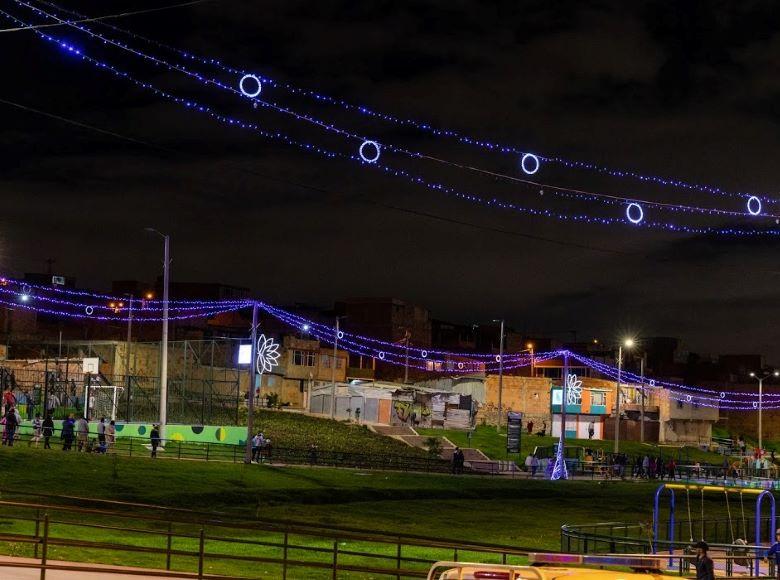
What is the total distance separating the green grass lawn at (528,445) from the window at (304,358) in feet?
51.4

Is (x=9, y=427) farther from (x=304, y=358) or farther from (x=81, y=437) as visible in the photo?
(x=304, y=358)

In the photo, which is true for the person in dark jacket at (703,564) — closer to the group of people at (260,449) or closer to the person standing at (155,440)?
the person standing at (155,440)

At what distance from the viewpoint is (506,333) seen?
152 m

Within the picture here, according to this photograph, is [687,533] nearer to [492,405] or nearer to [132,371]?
[132,371]

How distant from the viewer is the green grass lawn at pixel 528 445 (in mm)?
77438

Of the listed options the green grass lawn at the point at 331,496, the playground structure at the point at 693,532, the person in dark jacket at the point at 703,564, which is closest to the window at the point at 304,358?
the playground structure at the point at 693,532

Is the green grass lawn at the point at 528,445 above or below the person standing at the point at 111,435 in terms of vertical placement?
below

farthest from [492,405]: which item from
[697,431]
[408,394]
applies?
[697,431]

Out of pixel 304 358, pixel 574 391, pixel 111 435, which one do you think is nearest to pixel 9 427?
pixel 111 435

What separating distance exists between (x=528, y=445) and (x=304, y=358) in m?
23.3

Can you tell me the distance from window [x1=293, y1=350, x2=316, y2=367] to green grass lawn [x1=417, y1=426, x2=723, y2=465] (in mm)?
15660

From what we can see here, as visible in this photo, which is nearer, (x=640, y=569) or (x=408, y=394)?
(x=640, y=569)

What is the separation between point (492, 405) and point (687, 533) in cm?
6799

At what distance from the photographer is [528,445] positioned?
81562 mm
